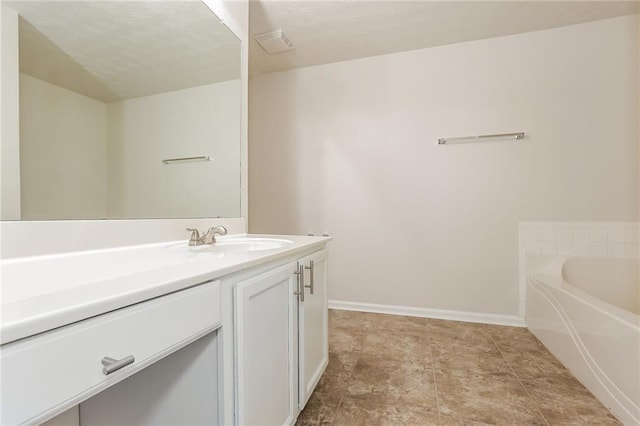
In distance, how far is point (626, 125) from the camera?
6.61ft

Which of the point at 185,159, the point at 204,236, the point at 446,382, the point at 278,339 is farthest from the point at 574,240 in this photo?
the point at 185,159

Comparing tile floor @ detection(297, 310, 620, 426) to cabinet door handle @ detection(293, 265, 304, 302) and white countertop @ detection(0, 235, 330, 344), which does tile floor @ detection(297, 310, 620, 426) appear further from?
white countertop @ detection(0, 235, 330, 344)

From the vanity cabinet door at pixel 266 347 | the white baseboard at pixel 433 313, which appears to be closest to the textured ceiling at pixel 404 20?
the vanity cabinet door at pixel 266 347

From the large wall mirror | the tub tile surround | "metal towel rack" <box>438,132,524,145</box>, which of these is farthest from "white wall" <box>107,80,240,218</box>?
the tub tile surround

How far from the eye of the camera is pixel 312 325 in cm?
129

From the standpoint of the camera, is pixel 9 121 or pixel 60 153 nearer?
pixel 9 121

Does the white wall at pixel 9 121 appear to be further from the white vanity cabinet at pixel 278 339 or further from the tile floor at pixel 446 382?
the tile floor at pixel 446 382

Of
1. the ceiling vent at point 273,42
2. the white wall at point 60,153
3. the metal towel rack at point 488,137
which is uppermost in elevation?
the ceiling vent at point 273,42

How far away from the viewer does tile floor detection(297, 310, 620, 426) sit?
1.28 meters

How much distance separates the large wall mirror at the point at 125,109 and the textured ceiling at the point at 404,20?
0.62 metres

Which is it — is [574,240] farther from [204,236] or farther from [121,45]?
[121,45]

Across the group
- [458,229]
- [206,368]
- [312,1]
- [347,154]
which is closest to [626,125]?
[458,229]

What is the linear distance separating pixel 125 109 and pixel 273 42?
1.59 metres

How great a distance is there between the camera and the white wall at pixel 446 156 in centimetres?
208
